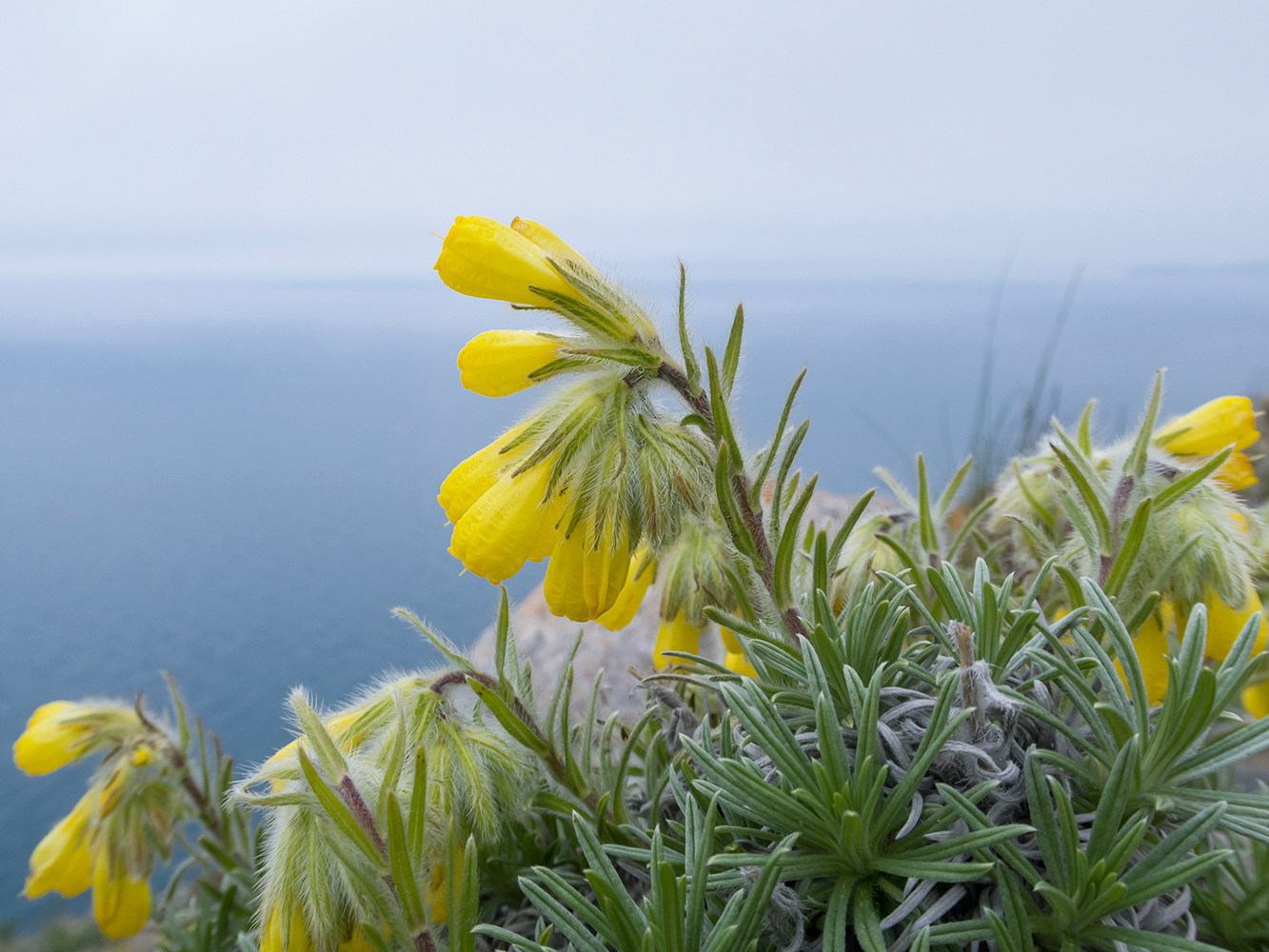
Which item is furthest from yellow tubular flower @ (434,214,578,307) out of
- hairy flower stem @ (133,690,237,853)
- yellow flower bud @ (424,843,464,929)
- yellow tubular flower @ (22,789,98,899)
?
yellow tubular flower @ (22,789,98,899)

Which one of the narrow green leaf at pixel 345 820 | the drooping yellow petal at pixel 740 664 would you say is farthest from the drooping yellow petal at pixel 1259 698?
the narrow green leaf at pixel 345 820

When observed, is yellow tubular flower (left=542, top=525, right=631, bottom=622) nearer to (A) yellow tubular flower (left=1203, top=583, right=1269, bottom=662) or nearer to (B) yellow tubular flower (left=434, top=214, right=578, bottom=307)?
(B) yellow tubular flower (left=434, top=214, right=578, bottom=307)

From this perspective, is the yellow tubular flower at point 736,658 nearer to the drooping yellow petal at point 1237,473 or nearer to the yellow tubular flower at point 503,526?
the yellow tubular flower at point 503,526

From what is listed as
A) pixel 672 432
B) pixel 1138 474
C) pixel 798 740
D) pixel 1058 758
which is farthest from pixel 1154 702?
pixel 672 432

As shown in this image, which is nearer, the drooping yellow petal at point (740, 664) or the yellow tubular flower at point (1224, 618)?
the yellow tubular flower at point (1224, 618)

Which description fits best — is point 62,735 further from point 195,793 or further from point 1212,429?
point 1212,429

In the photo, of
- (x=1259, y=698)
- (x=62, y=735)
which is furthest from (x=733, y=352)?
(x=62, y=735)
